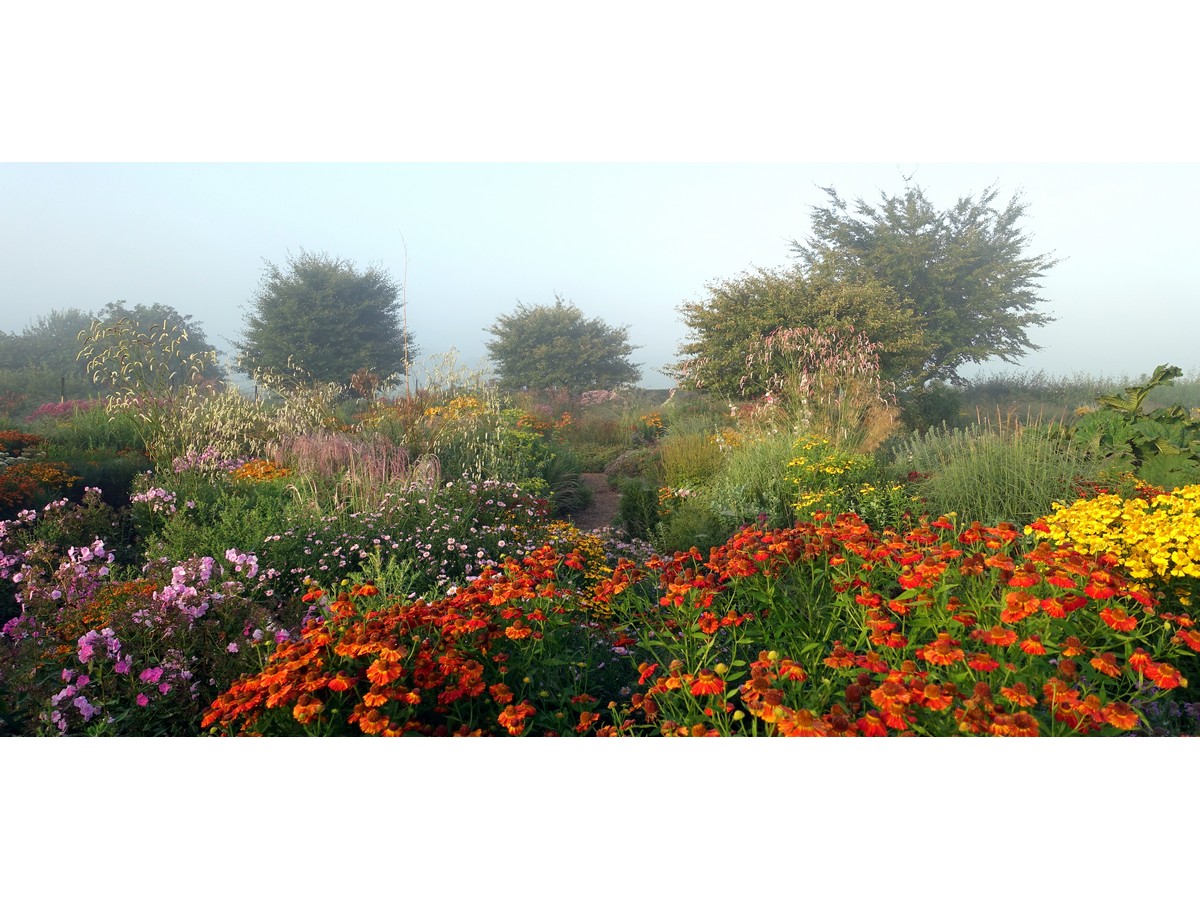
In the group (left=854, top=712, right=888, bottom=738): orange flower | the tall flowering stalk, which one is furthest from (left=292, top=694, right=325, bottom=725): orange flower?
the tall flowering stalk

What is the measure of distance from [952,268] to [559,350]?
1046cm

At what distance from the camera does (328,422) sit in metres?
8.30

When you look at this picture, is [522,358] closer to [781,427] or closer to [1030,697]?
[781,427]

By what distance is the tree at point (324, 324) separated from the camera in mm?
18266

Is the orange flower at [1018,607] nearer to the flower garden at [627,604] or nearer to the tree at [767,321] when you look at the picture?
the flower garden at [627,604]

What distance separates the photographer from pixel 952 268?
53.0 ft

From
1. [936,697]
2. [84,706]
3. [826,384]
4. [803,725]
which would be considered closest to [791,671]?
[803,725]

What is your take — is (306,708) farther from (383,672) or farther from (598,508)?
(598,508)

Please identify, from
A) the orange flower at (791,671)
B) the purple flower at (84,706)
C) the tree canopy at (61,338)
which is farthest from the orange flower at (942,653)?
the tree canopy at (61,338)

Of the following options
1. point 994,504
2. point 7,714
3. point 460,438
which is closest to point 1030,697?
point 7,714

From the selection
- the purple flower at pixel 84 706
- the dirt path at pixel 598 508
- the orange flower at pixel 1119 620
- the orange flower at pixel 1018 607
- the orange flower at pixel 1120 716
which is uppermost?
the orange flower at pixel 1018 607

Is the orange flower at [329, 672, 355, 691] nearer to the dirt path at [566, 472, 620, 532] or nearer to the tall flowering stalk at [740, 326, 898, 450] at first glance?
the dirt path at [566, 472, 620, 532]

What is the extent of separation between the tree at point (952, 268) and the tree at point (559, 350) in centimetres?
649

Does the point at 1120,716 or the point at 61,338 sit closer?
the point at 1120,716
